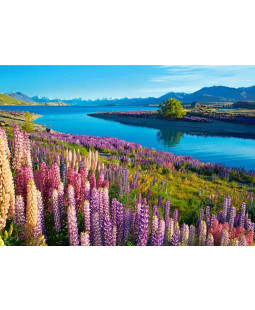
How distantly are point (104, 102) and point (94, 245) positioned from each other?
5.30 m

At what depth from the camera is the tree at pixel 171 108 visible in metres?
7.12

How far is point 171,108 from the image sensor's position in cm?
730

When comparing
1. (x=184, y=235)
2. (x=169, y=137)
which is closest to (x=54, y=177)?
(x=184, y=235)

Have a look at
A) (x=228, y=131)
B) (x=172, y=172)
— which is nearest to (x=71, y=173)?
(x=172, y=172)

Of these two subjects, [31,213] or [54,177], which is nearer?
[31,213]

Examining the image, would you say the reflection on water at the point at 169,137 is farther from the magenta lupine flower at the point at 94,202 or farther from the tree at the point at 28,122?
the magenta lupine flower at the point at 94,202

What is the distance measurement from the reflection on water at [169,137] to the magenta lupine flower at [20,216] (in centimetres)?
539

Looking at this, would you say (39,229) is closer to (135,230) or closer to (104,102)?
(135,230)

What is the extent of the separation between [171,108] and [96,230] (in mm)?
5122

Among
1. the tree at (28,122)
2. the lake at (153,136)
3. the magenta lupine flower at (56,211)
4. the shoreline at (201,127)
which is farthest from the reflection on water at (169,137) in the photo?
the magenta lupine flower at (56,211)

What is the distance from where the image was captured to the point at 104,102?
7629 millimetres

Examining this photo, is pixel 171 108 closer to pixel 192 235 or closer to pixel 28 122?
pixel 28 122

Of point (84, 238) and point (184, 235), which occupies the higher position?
point (84, 238)
